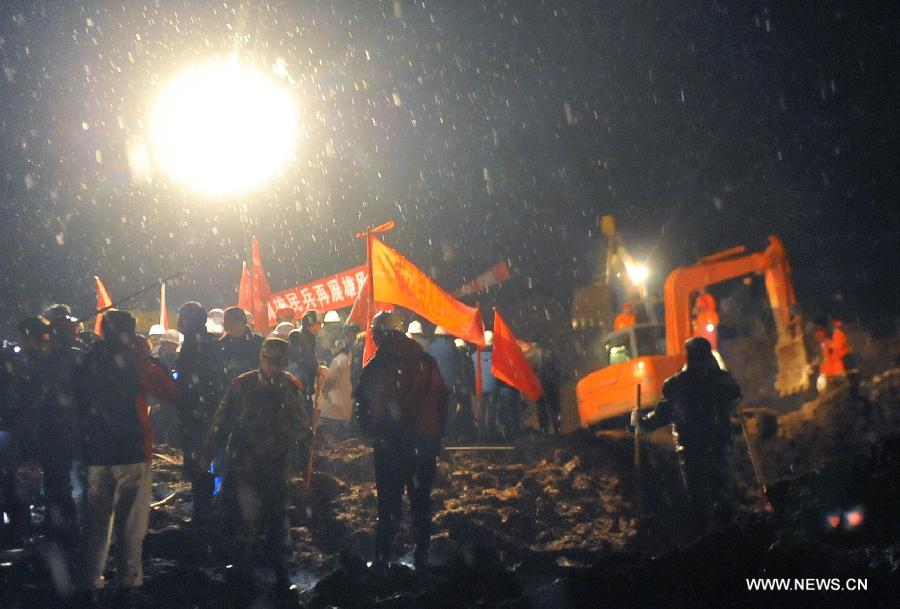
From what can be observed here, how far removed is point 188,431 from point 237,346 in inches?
37.8

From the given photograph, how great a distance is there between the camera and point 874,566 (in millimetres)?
3887

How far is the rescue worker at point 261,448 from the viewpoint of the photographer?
17.5 ft

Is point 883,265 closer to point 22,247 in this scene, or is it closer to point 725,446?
point 725,446

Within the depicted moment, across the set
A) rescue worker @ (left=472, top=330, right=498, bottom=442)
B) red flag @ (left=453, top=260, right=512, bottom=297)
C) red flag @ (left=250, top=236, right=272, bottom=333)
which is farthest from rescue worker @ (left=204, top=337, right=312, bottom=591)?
red flag @ (left=453, top=260, right=512, bottom=297)

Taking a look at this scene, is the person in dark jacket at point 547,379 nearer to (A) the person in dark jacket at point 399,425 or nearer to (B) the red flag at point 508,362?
(B) the red flag at point 508,362

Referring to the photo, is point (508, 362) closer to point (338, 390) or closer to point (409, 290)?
point (409, 290)

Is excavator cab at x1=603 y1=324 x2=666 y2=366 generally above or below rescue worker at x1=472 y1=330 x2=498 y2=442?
above

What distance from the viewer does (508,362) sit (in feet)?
38.8

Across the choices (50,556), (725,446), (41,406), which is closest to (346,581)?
(50,556)

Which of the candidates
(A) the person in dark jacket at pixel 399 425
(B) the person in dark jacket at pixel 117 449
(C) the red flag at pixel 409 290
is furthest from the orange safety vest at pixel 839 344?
(B) the person in dark jacket at pixel 117 449

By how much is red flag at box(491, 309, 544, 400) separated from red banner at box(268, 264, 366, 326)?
5.63m

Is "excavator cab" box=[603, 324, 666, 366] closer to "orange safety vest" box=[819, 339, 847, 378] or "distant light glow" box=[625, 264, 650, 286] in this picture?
"orange safety vest" box=[819, 339, 847, 378]

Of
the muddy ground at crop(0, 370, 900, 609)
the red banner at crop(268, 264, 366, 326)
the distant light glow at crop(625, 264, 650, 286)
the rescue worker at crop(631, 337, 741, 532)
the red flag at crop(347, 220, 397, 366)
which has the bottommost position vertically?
the muddy ground at crop(0, 370, 900, 609)

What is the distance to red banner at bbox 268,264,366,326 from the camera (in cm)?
1733
